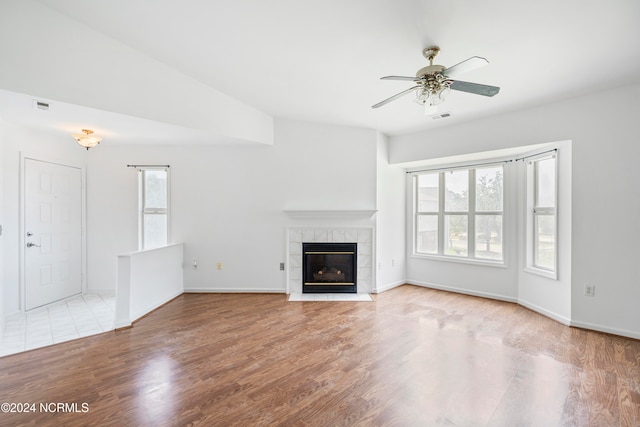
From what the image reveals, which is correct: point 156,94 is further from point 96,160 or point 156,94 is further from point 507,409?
point 507,409

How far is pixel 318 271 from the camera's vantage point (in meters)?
4.89

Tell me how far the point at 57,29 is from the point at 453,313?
5151 mm

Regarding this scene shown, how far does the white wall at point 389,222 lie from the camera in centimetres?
490

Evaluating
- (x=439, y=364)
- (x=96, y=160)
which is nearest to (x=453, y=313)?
(x=439, y=364)

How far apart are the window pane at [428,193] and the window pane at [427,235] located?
0.16m

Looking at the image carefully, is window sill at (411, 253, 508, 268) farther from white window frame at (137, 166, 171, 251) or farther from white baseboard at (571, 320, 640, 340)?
white window frame at (137, 166, 171, 251)

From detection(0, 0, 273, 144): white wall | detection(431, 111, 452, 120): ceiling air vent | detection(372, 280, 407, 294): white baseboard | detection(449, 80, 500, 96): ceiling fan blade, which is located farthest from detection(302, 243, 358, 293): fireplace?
detection(449, 80, 500, 96): ceiling fan blade

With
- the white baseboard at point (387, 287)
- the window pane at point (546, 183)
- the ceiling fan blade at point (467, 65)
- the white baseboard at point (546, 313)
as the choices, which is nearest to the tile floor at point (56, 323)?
the white baseboard at point (387, 287)

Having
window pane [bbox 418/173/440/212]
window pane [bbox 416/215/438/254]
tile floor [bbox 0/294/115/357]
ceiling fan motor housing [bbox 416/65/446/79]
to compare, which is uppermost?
ceiling fan motor housing [bbox 416/65/446/79]

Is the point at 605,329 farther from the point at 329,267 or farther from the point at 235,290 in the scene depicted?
the point at 235,290

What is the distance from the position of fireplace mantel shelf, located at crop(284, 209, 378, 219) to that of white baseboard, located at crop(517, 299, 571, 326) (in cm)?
246

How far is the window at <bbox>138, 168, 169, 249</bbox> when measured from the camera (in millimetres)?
4809

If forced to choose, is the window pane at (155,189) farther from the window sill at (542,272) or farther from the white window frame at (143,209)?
the window sill at (542,272)

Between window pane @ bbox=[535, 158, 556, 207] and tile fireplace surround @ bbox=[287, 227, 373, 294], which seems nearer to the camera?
window pane @ bbox=[535, 158, 556, 207]
